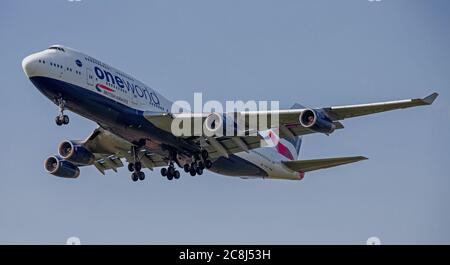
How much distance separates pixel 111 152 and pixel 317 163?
1329 centimetres

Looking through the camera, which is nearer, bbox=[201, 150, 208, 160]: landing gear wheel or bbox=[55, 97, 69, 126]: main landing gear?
bbox=[55, 97, 69, 126]: main landing gear

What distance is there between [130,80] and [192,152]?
6.20 meters

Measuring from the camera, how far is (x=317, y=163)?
49.2 m

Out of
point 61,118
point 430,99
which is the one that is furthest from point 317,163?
point 61,118

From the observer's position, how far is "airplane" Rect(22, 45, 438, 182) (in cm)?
3966

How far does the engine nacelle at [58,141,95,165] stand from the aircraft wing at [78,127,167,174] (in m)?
0.32

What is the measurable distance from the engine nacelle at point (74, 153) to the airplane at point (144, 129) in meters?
0.06

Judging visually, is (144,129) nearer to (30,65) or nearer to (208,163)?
(208,163)

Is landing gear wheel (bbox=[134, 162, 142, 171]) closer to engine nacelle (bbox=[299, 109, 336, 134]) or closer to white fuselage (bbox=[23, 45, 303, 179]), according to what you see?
white fuselage (bbox=[23, 45, 303, 179])

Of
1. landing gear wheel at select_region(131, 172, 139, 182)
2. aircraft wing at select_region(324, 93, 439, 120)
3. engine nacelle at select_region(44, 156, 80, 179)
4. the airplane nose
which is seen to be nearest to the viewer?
aircraft wing at select_region(324, 93, 439, 120)

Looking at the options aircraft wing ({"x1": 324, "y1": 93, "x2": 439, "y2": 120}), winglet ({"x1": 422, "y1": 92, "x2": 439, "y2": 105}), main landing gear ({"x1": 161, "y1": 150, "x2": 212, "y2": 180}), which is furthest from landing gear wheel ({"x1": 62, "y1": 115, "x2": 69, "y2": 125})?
winglet ({"x1": 422, "y1": 92, "x2": 439, "y2": 105})
